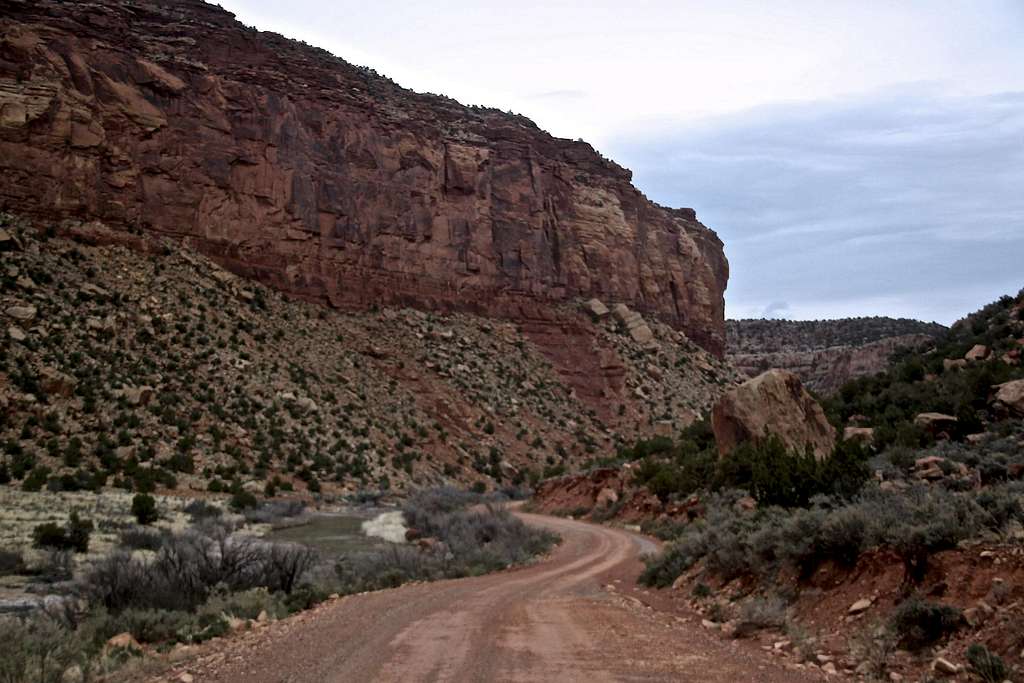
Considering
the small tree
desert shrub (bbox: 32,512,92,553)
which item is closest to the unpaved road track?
desert shrub (bbox: 32,512,92,553)

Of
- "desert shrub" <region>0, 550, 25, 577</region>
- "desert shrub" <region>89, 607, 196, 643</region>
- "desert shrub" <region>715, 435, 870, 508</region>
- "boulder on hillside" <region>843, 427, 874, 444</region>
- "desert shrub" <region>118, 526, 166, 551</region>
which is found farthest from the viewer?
"boulder on hillside" <region>843, 427, 874, 444</region>

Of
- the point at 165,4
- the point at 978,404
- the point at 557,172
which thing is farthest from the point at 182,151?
the point at 978,404

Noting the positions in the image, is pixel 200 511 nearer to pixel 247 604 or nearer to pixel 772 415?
pixel 247 604

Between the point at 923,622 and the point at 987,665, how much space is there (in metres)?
1.30

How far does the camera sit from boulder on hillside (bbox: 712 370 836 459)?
25.1m

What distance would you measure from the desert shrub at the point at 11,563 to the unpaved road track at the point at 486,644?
23.3 feet

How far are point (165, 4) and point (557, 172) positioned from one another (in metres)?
34.3

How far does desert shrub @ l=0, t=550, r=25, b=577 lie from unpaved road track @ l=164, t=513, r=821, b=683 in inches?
280

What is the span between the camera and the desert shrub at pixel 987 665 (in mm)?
6242

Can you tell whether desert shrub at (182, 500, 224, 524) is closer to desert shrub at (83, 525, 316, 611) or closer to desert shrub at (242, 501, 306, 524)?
desert shrub at (242, 501, 306, 524)

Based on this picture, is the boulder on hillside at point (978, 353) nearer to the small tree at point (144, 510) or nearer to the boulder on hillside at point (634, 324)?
the small tree at point (144, 510)

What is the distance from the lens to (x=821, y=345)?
112 metres

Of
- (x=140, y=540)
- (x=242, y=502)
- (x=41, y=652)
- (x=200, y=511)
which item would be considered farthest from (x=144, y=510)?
(x=41, y=652)

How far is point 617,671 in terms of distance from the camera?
7867 millimetres
